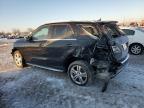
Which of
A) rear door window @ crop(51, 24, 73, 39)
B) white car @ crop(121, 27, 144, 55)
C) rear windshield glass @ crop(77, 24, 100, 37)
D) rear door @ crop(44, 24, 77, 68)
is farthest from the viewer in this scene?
white car @ crop(121, 27, 144, 55)

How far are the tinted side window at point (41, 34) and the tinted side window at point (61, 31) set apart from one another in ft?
1.24

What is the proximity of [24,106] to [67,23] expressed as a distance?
2916 mm

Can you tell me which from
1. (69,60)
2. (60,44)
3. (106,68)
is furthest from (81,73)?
(60,44)

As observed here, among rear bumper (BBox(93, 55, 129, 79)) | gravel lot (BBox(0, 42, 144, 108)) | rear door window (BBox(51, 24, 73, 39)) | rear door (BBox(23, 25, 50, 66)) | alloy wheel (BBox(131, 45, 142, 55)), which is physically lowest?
gravel lot (BBox(0, 42, 144, 108))

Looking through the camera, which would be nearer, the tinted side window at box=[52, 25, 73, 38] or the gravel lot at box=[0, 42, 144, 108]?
the gravel lot at box=[0, 42, 144, 108]

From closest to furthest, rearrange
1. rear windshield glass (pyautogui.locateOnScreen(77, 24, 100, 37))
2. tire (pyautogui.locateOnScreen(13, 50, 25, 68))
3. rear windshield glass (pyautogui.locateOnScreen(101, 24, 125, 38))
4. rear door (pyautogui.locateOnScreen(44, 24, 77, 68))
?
rear windshield glass (pyautogui.locateOnScreen(77, 24, 100, 37))
rear windshield glass (pyautogui.locateOnScreen(101, 24, 125, 38))
rear door (pyautogui.locateOnScreen(44, 24, 77, 68))
tire (pyautogui.locateOnScreen(13, 50, 25, 68))

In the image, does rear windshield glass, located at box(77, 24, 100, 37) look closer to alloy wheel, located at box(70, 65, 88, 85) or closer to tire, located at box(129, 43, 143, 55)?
alloy wheel, located at box(70, 65, 88, 85)

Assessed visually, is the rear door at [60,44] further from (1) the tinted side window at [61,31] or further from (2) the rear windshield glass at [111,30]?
(2) the rear windshield glass at [111,30]

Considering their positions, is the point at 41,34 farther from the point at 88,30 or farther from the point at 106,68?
the point at 106,68

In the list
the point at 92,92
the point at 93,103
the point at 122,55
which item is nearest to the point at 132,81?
the point at 122,55

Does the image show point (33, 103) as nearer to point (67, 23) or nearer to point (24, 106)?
point (24, 106)

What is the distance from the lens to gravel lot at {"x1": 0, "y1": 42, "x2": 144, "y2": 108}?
498cm

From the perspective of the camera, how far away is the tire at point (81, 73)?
5895mm

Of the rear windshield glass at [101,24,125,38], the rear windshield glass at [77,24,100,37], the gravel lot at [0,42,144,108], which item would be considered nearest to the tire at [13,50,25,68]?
the gravel lot at [0,42,144,108]
